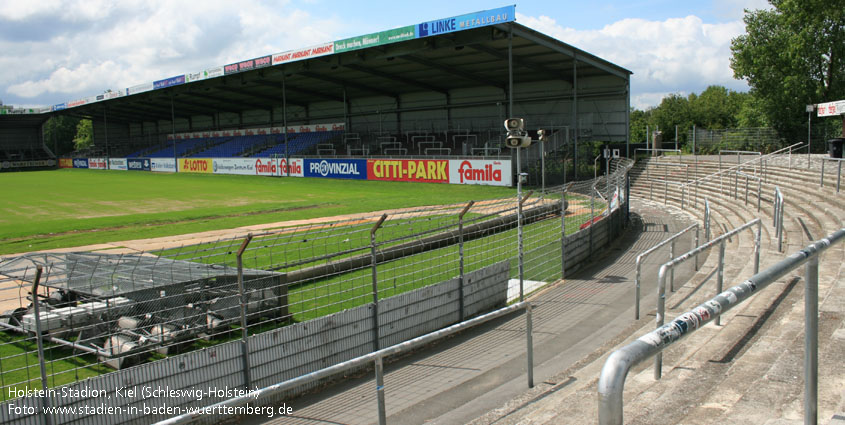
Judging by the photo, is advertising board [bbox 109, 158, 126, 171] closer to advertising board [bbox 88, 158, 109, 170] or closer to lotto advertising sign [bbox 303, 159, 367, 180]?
advertising board [bbox 88, 158, 109, 170]

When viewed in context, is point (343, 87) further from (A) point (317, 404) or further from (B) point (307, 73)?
(A) point (317, 404)

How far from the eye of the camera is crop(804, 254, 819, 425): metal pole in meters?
2.76

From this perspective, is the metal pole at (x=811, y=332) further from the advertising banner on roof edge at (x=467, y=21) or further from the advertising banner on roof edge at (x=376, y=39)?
the advertising banner on roof edge at (x=376, y=39)

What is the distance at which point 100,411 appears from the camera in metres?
5.27

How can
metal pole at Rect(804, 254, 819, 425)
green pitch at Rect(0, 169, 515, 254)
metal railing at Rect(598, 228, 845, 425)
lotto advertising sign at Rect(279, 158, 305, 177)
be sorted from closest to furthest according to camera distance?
metal railing at Rect(598, 228, 845, 425) < metal pole at Rect(804, 254, 819, 425) < green pitch at Rect(0, 169, 515, 254) < lotto advertising sign at Rect(279, 158, 305, 177)

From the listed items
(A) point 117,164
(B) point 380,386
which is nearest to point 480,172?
(B) point 380,386

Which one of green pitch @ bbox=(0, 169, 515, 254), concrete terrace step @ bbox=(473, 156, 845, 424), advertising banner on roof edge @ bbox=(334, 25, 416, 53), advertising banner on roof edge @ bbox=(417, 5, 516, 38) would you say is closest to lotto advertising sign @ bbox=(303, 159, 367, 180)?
green pitch @ bbox=(0, 169, 515, 254)

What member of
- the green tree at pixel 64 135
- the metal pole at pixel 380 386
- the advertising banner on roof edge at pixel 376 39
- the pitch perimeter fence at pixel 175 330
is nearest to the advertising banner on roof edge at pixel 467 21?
the advertising banner on roof edge at pixel 376 39

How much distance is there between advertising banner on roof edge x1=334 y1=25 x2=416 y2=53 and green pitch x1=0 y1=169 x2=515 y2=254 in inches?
324

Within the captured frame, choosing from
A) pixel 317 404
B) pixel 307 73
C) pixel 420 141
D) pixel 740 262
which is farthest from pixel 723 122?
pixel 317 404

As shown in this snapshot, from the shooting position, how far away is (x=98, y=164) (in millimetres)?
68562

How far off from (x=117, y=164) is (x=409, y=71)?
145ft

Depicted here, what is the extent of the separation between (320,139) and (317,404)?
48.7m

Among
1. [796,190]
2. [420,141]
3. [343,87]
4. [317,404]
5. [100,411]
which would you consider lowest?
[317,404]
